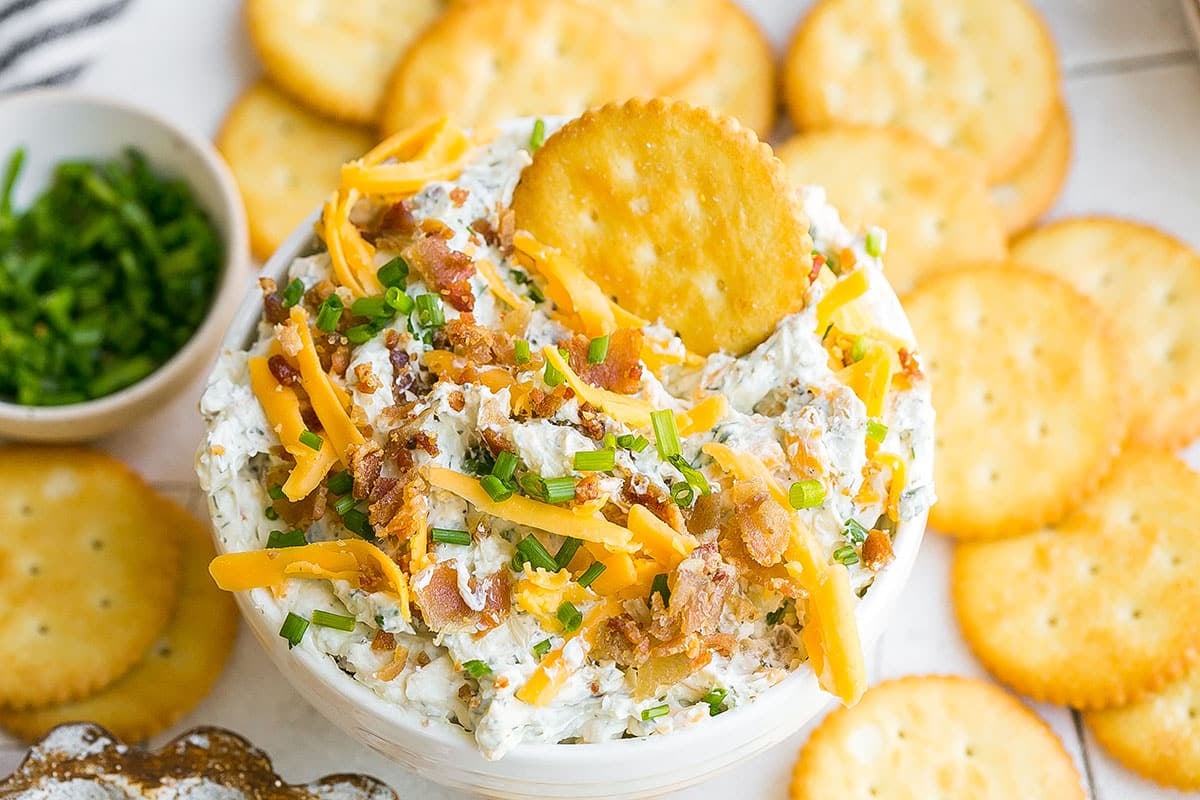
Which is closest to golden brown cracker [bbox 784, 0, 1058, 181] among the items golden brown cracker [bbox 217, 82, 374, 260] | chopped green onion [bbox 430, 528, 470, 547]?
golden brown cracker [bbox 217, 82, 374, 260]

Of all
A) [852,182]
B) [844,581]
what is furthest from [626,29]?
[844,581]

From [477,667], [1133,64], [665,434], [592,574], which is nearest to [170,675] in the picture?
[477,667]

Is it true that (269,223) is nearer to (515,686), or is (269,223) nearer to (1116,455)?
(515,686)

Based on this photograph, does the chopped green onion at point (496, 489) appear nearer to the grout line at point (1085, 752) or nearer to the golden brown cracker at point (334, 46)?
the grout line at point (1085, 752)

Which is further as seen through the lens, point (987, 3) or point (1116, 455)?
point (987, 3)

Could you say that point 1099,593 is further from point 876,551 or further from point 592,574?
point 592,574
